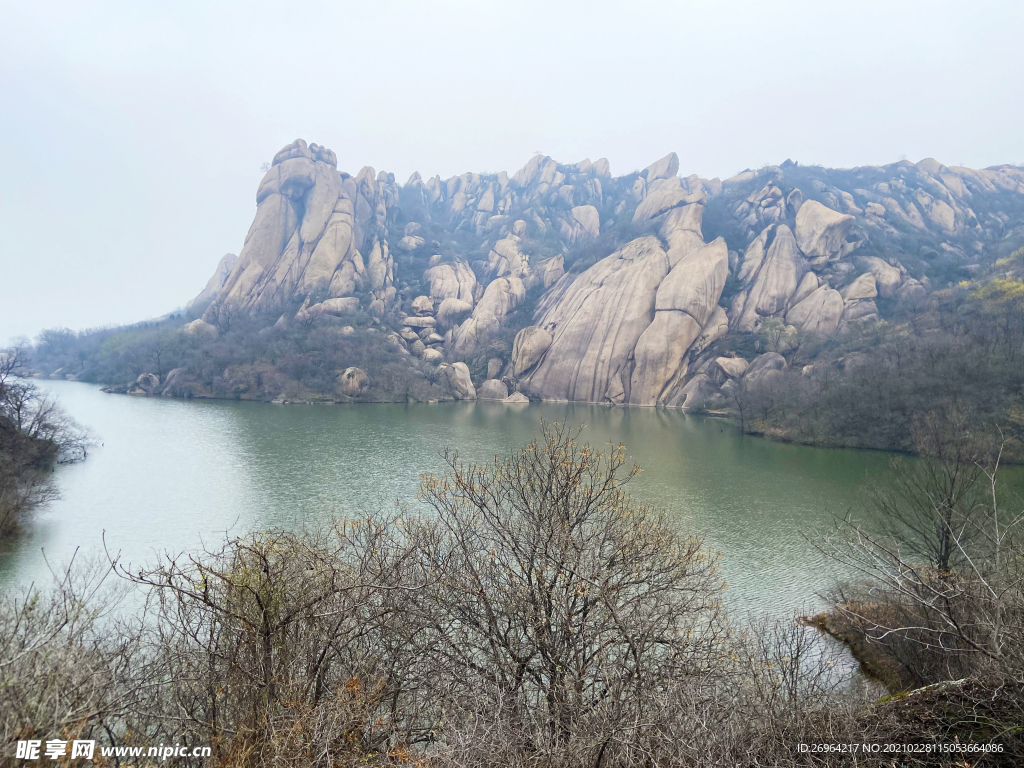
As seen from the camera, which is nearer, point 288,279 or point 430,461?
point 430,461

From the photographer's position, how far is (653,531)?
1036cm

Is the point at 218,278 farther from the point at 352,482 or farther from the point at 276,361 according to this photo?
the point at 352,482

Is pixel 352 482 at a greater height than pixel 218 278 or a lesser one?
lesser

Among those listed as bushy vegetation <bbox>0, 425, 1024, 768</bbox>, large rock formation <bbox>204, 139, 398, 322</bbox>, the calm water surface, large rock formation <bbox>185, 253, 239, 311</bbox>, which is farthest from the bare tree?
large rock formation <bbox>185, 253, 239, 311</bbox>

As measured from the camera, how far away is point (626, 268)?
245 feet

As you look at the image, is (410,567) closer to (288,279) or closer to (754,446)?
(754,446)

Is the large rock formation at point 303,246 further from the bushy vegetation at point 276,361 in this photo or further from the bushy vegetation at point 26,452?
the bushy vegetation at point 26,452

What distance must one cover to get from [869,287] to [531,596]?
69.3 meters

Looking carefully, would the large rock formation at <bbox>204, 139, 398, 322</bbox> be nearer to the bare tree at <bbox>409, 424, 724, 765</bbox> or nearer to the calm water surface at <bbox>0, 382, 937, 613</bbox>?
the calm water surface at <bbox>0, 382, 937, 613</bbox>

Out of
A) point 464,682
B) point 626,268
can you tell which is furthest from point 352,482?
point 626,268

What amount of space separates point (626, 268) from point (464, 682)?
72705 mm

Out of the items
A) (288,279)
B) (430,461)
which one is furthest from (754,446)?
(288,279)

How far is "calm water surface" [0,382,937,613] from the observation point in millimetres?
15828

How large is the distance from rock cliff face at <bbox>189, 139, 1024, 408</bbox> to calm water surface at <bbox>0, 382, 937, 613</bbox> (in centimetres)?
2423
